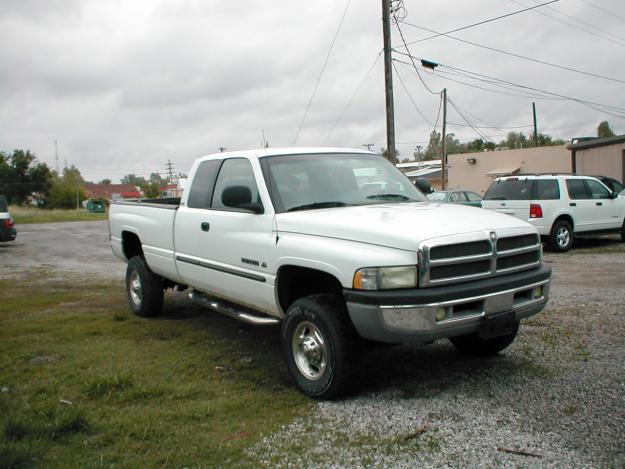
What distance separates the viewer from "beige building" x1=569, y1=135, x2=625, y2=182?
23.4 metres

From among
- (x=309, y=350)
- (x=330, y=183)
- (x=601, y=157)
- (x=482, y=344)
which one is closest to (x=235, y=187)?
(x=330, y=183)

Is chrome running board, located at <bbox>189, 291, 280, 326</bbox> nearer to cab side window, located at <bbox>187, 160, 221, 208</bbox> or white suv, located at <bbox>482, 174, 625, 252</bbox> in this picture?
cab side window, located at <bbox>187, 160, 221, 208</bbox>

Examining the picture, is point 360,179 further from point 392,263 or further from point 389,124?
point 389,124

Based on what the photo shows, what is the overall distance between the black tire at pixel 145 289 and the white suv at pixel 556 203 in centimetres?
891

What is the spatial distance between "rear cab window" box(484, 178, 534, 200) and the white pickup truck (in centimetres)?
848

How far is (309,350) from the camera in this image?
4488 millimetres

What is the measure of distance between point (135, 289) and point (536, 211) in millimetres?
9277

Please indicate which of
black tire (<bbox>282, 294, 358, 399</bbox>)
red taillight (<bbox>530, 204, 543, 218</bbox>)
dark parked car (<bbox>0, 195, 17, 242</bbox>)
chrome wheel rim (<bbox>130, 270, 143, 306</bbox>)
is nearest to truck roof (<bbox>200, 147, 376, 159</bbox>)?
black tire (<bbox>282, 294, 358, 399</bbox>)

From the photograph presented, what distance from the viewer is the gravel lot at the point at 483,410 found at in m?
3.45

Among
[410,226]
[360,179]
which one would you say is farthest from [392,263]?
[360,179]

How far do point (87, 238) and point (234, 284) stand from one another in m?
18.7

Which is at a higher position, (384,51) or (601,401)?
(384,51)

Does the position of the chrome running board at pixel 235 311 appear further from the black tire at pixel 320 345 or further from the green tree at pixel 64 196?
the green tree at pixel 64 196

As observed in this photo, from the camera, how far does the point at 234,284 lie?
5328 mm
